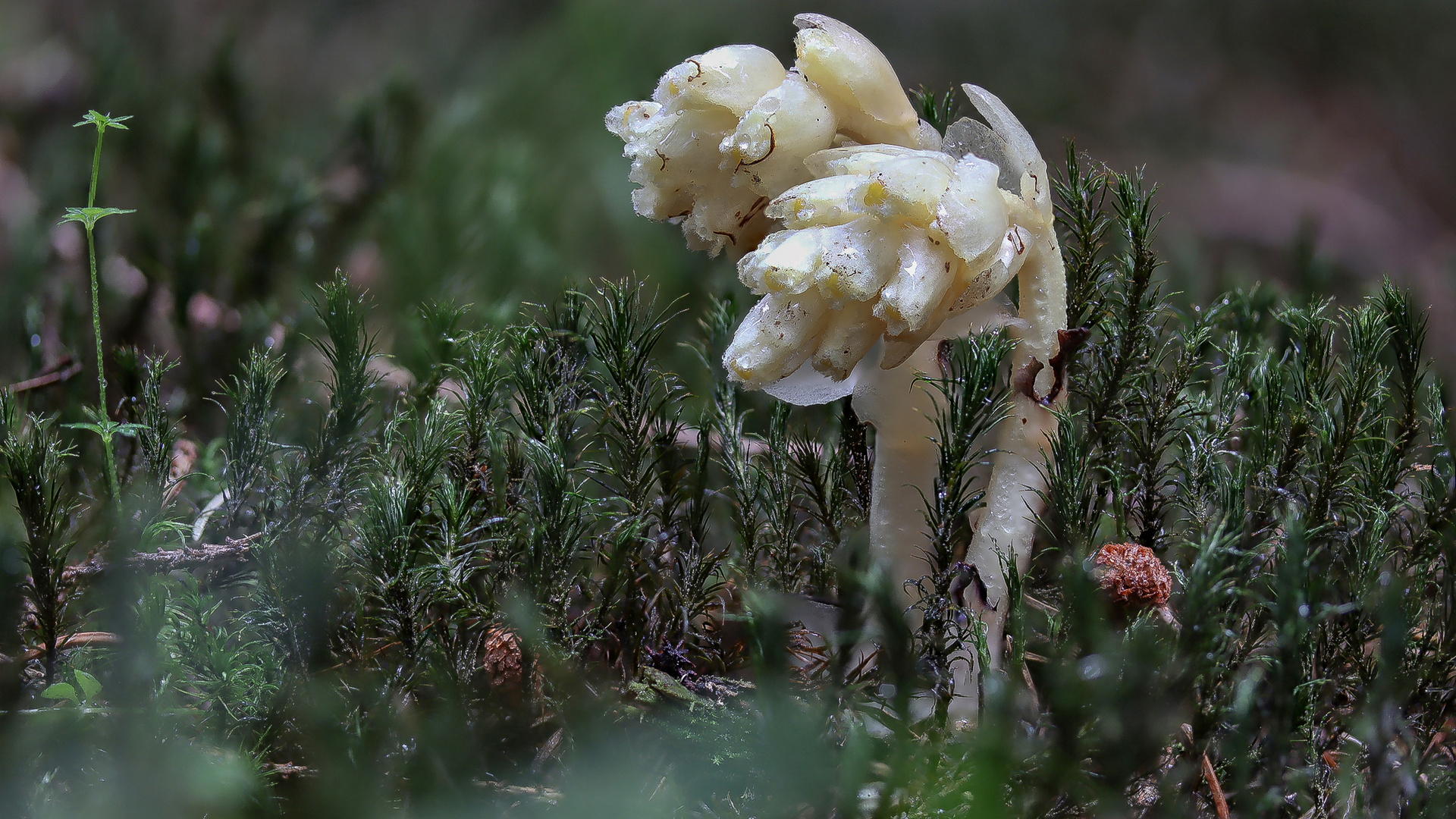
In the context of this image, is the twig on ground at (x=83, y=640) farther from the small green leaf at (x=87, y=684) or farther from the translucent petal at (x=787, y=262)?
the translucent petal at (x=787, y=262)

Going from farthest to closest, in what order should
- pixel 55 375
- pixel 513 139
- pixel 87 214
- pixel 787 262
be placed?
pixel 513 139
pixel 55 375
pixel 87 214
pixel 787 262

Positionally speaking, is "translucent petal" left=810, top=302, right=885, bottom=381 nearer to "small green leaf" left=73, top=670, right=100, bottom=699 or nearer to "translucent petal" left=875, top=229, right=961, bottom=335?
"translucent petal" left=875, top=229, right=961, bottom=335

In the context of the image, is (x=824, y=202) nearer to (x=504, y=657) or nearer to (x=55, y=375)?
(x=504, y=657)

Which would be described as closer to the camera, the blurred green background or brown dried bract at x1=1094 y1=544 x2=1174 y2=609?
brown dried bract at x1=1094 y1=544 x2=1174 y2=609

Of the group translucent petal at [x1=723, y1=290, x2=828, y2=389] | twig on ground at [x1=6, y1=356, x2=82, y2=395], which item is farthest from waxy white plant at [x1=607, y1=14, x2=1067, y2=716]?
twig on ground at [x1=6, y1=356, x2=82, y2=395]

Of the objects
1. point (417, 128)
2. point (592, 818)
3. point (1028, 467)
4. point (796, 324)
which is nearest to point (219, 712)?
point (592, 818)

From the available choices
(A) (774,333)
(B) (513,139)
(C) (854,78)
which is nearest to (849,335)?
(A) (774,333)
